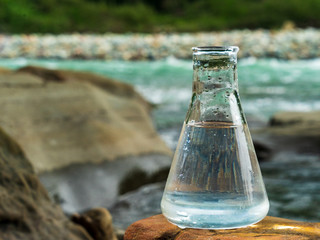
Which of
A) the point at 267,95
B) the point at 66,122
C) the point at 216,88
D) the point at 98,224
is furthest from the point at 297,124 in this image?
the point at 267,95

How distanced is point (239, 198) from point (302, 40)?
63.5ft

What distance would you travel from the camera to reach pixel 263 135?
5.50 m

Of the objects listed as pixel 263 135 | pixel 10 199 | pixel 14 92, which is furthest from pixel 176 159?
pixel 263 135

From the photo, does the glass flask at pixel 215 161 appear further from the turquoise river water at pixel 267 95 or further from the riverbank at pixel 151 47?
the riverbank at pixel 151 47

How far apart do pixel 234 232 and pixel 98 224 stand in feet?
3.91

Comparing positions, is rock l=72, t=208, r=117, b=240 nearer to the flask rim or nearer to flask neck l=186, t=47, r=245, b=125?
flask neck l=186, t=47, r=245, b=125

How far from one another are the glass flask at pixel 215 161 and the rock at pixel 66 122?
233cm

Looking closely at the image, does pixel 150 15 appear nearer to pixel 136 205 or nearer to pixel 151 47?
pixel 151 47

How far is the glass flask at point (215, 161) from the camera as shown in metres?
1.22

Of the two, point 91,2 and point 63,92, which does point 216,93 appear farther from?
point 91,2

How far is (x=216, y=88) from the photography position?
4.27ft

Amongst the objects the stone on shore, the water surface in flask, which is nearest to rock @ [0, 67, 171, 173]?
the stone on shore

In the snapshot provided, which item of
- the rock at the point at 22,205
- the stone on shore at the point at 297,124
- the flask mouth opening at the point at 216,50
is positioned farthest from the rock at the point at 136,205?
the flask mouth opening at the point at 216,50

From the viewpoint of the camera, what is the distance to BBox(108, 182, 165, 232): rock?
359 centimetres
